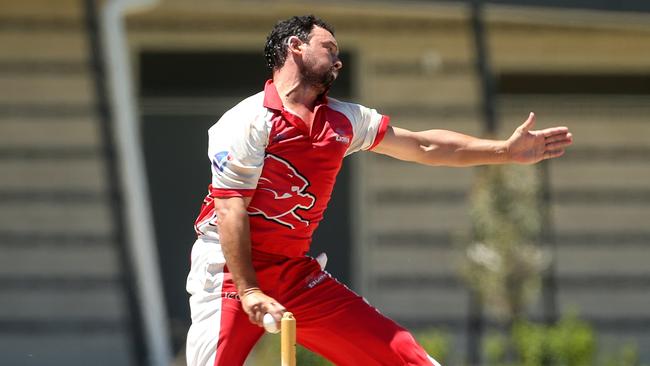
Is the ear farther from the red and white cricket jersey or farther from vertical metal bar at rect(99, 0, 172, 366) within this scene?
vertical metal bar at rect(99, 0, 172, 366)


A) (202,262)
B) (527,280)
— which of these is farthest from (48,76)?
(202,262)

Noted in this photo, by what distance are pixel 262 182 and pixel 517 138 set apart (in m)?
1.15

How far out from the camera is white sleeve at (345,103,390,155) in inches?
188

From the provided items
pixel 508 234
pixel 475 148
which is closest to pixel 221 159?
pixel 475 148

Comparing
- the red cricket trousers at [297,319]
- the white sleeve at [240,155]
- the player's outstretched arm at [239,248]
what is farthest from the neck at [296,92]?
the red cricket trousers at [297,319]

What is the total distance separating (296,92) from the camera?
4.64m

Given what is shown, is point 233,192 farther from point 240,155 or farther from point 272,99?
point 272,99

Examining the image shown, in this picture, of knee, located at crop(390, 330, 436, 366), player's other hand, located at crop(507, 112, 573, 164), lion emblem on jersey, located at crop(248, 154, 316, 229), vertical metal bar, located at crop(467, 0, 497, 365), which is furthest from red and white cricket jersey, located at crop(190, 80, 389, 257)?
vertical metal bar, located at crop(467, 0, 497, 365)

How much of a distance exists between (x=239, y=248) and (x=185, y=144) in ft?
25.4

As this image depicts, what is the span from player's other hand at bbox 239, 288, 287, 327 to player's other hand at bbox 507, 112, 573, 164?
1319 mm

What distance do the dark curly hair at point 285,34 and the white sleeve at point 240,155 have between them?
0.34m

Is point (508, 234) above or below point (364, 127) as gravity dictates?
below

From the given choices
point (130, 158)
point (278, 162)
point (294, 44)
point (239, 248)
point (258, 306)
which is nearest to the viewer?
point (258, 306)

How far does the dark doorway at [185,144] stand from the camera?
11.6m
